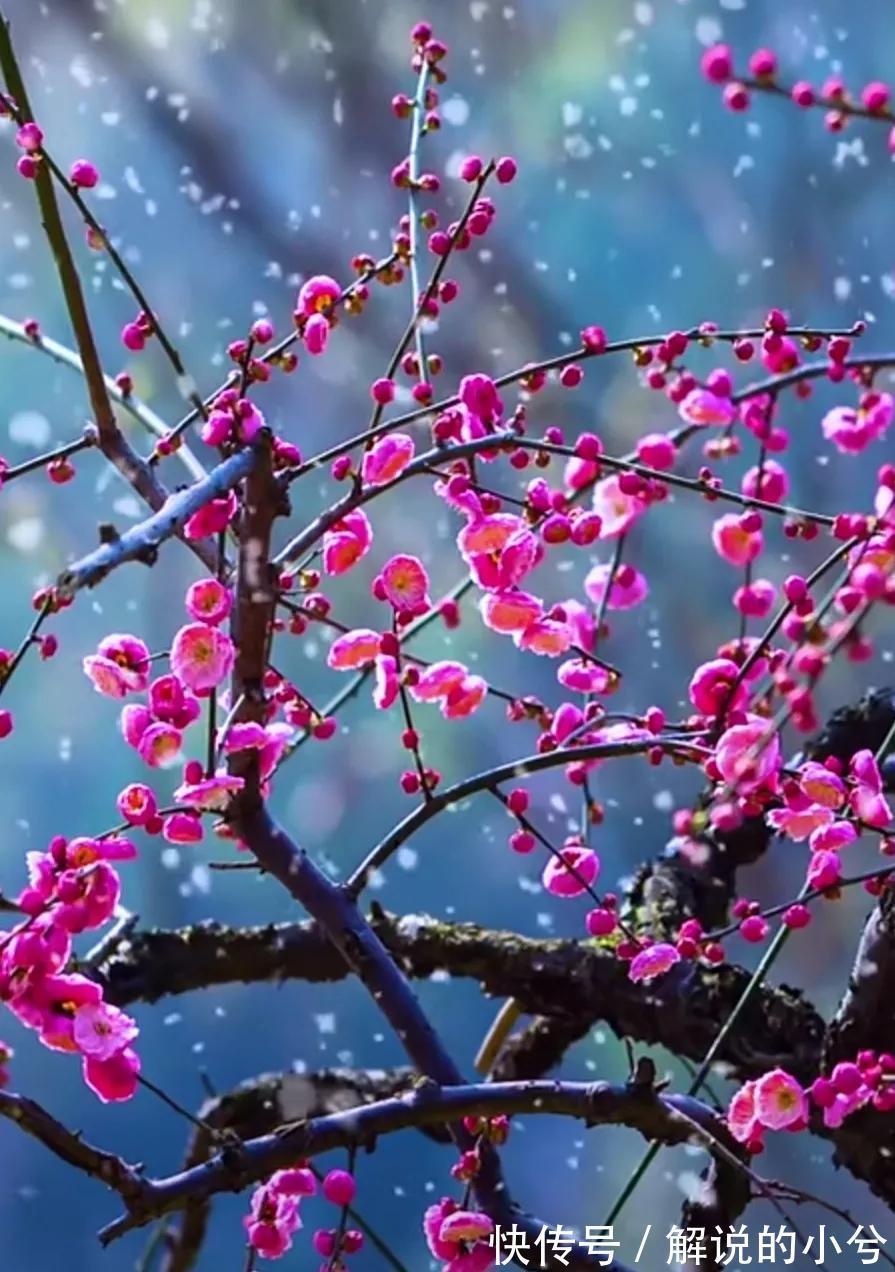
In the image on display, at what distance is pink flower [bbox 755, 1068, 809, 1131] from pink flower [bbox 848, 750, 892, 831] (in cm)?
18

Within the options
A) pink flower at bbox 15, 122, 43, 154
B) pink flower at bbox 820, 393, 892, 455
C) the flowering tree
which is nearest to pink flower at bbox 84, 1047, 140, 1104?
the flowering tree

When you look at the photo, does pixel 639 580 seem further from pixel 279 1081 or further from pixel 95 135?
pixel 95 135

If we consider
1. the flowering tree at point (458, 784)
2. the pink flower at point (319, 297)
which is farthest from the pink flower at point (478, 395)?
the pink flower at point (319, 297)

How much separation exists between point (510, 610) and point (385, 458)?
12cm

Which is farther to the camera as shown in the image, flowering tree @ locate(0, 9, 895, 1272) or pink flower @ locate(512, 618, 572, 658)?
pink flower @ locate(512, 618, 572, 658)

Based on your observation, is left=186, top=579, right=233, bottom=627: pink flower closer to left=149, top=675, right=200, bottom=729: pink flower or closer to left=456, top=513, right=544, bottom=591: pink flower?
left=149, top=675, right=200, bottom=729: pink flower

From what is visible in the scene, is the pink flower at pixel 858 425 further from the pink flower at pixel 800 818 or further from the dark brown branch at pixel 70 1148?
the dark brown branch at pixel 70 1148

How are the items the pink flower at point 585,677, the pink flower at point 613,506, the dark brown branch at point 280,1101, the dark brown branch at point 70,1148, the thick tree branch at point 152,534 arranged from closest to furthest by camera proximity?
the thick tree branch at point 152,534
the dark brown branch at point 70,1148
the pink flower at point 585,677
the pink flower at point 613,506
the dark brown branch at point 280,1101

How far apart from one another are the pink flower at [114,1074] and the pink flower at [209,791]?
152 millimetres

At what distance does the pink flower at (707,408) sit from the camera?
3.70 feet

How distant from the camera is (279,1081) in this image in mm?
1273

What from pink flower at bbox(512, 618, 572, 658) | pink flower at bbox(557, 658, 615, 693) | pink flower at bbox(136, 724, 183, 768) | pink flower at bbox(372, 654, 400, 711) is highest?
pink flower at bbox(557, 658, 615, 693)

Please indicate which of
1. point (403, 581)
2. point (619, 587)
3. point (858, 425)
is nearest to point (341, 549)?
point (403, 581)

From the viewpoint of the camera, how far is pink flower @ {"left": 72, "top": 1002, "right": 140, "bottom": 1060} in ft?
2.59
